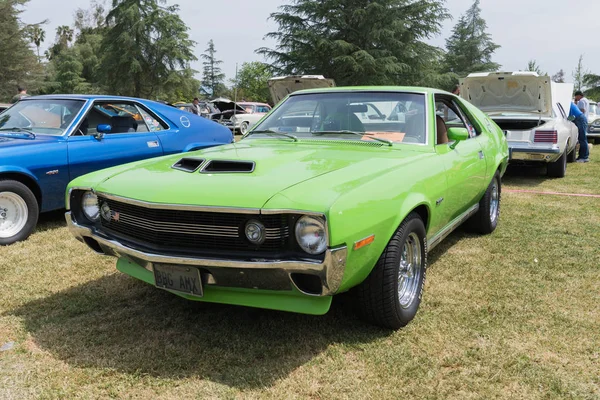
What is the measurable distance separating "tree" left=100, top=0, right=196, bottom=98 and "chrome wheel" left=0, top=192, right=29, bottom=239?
30850 millimetres

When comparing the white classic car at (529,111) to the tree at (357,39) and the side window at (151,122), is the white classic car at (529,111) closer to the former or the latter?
the side window at (151,122)

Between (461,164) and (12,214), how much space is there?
4.28 metres

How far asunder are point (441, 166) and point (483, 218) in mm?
1784

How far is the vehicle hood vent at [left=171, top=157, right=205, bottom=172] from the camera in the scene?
305 cm

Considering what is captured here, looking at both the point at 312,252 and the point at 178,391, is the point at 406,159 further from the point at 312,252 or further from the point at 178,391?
the point at 178,391

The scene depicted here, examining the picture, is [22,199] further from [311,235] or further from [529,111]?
[529,111]

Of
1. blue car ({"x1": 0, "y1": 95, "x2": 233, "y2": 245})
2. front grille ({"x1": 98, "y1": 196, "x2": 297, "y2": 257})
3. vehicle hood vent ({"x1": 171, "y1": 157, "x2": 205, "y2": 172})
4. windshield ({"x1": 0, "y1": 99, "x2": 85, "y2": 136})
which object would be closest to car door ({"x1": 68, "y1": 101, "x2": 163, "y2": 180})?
blue car ({"x1": 0, "y1": 95, "x2": 233, "y2": 245})

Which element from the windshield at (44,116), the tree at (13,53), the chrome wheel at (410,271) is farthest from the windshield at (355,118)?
the tree at (13,53)

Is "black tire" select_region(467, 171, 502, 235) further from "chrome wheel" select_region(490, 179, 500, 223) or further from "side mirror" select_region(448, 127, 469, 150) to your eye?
"side mirror" select_region(448, 127, 469, 150)

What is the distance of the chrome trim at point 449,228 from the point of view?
3635 mm

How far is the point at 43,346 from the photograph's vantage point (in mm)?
2871

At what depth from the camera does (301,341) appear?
2.91 metres

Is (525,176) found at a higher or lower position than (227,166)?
lower

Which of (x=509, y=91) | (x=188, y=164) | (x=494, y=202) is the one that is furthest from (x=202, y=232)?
(x=509, y=91)
